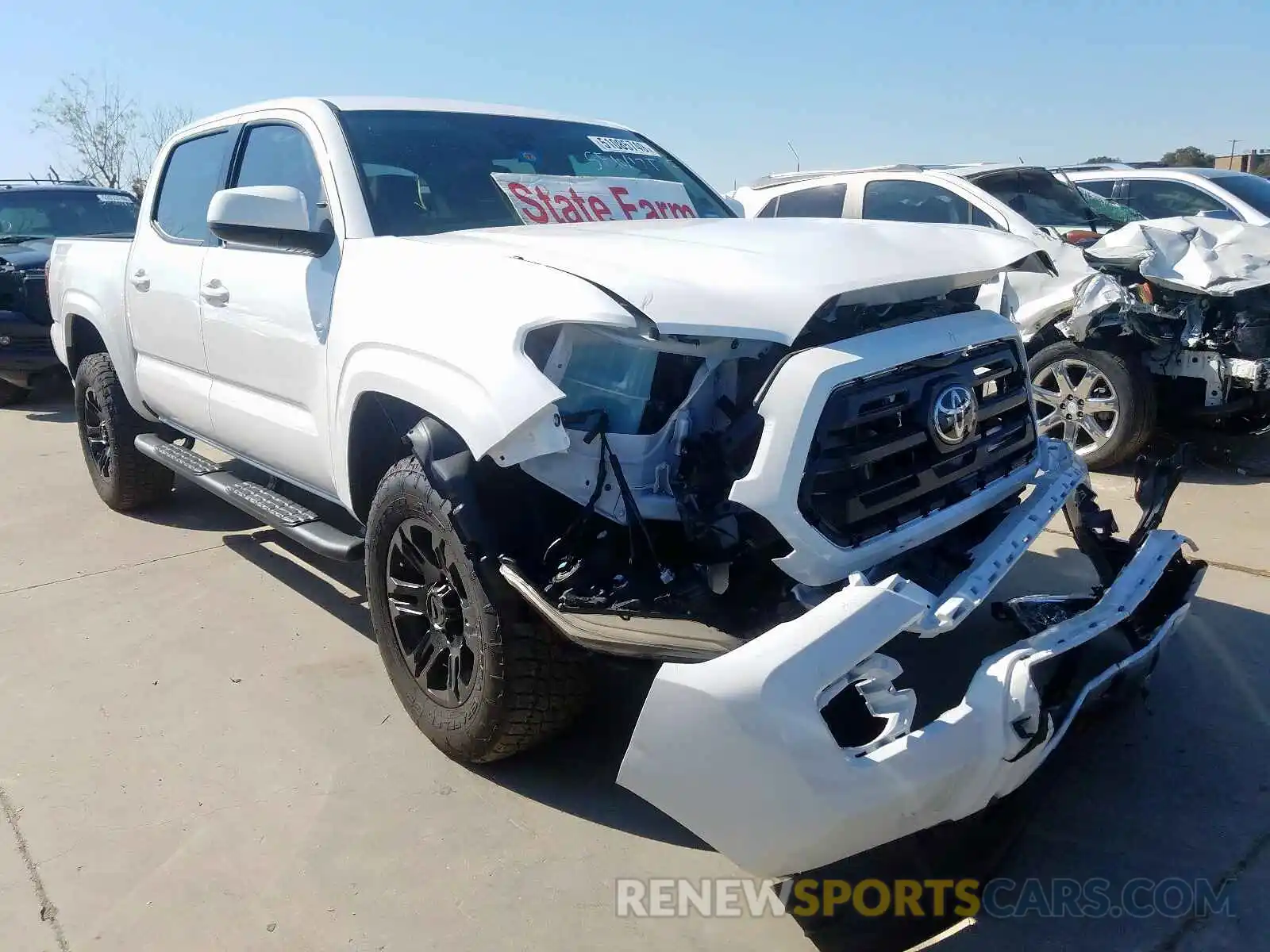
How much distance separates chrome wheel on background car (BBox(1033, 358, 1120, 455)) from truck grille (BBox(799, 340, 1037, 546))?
3.26 m

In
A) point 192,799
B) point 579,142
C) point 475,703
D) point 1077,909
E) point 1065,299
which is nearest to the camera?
point 1077,909

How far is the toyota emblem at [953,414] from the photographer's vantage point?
8.05 feet

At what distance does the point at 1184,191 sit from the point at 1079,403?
4017mm

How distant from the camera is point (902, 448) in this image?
7.81 ft

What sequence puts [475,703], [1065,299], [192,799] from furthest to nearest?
[1065,299], [192,799], [475,703]

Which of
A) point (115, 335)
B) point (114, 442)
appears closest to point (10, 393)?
point (114, 442)

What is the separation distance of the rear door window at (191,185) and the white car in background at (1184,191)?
286 inches

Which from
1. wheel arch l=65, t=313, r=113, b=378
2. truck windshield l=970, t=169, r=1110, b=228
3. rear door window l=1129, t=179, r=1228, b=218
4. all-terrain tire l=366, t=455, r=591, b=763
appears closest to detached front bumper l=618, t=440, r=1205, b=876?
all-terrain tire l=366, t=455, r=591, b=763

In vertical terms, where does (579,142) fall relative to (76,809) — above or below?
above

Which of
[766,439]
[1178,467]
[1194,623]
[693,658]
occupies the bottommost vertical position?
[1194,623]

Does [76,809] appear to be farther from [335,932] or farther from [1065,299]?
[1065,299]

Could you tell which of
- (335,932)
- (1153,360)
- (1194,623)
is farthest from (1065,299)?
(335,932)

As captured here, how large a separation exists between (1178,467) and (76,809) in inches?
134

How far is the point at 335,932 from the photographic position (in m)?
2.43
